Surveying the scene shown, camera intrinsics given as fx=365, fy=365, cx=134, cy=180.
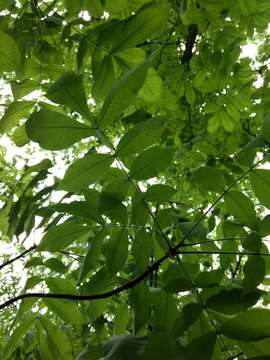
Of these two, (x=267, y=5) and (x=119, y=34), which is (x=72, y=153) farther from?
(x=119, y=34)

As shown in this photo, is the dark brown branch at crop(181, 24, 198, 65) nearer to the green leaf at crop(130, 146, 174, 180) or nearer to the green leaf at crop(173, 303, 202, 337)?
the green leaf at crop(130, 146, 174, 180)

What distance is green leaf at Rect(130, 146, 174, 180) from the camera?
3.46 ft

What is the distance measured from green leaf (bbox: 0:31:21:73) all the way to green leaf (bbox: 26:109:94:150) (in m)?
0.33

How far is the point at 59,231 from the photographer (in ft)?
4.06

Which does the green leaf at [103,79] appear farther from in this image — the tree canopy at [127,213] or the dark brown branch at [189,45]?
the dark brown branch at [189,45]

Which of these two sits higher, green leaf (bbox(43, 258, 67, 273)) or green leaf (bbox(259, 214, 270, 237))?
green leaf (bbox(43, 258, 67, 273))

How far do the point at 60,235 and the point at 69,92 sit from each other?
49 cm

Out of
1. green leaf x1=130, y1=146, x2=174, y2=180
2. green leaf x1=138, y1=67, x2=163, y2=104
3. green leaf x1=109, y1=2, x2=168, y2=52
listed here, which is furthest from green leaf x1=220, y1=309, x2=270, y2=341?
green leaf x1=138, y1=67, x2=163, y2=104

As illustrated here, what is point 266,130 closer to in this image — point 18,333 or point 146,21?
point 146,21

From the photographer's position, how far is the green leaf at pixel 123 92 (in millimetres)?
906

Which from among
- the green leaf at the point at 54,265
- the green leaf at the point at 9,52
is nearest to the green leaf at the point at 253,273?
the green leaf at the point at 54,265

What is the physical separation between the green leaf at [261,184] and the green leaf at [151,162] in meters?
0.27

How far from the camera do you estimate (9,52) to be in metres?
1.19

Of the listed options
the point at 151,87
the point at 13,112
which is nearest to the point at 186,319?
the point at 151,87
